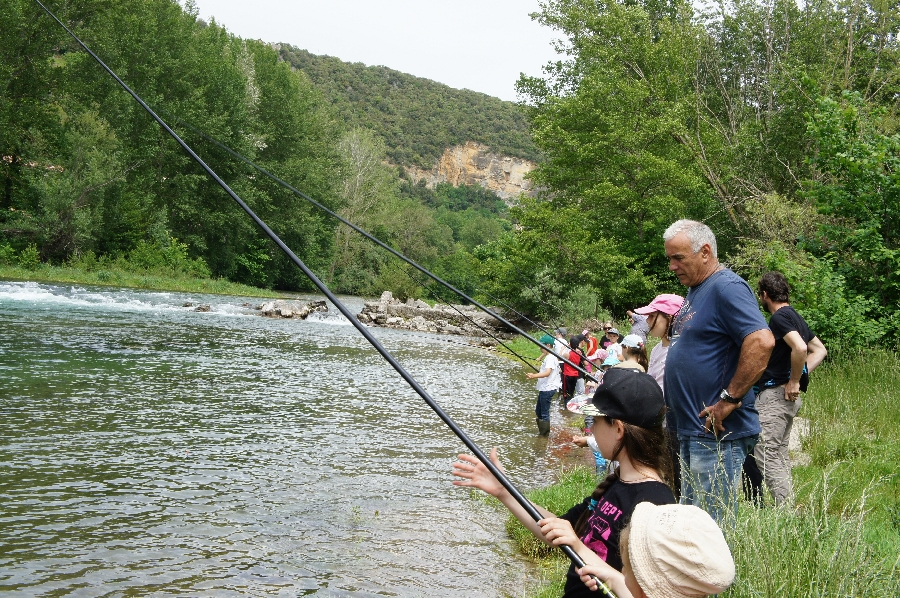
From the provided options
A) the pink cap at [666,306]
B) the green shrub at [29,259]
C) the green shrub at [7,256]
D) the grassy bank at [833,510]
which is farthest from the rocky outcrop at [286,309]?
the pink cap at [666,306]

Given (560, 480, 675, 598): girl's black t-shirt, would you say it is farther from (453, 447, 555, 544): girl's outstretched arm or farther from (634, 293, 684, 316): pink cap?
(634, 293, 684, 316): pink cap

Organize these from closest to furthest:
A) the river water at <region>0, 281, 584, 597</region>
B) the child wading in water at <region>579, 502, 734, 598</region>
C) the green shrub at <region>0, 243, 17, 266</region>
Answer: the child wading in water at <region>579, 502, 734, 598</region>
the river water at <region>0, 281, 584, 597</region>
the green shrub at <region>0, 243, 17, 266</region>

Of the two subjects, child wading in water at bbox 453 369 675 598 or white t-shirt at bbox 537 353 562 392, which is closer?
child wading in water at bbox 453 369 675 598

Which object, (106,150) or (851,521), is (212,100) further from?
(851,521)

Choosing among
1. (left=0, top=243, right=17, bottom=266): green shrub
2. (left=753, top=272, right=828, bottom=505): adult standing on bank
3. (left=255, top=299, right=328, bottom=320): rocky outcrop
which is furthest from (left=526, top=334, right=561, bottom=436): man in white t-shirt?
(left=0, top=243, right=17, bottom=266): green shrub

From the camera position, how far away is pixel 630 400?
2.34m

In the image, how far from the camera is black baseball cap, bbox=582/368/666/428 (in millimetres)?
2338

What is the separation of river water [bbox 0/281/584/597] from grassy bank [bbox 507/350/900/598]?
104cm

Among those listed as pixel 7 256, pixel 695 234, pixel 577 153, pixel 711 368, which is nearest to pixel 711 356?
pixel 711 368

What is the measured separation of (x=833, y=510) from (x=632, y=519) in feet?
12.4

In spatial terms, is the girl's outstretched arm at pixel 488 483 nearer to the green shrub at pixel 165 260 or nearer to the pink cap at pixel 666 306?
the pink cap at pixel 666 306

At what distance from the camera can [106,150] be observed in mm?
38062

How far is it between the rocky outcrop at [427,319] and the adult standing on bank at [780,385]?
2683 cm

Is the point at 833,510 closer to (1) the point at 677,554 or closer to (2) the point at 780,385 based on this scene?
(2) the point at 780,385
